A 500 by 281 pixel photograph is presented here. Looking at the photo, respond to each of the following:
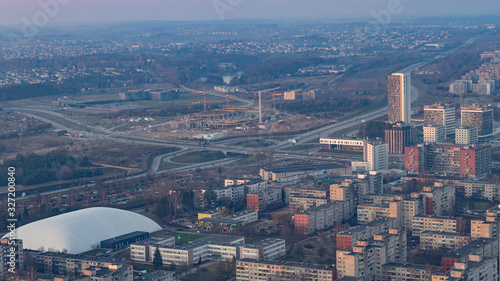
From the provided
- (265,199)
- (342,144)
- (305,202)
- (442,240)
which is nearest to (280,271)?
(442,240)

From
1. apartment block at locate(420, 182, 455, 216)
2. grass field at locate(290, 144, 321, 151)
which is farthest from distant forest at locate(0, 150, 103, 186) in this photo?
A: apartment block at locate(420, 182, 455, 216)

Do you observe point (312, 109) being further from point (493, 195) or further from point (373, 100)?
point (493, 195)

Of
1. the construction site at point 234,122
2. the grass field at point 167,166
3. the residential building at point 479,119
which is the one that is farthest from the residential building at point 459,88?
the grass field at point 167,166

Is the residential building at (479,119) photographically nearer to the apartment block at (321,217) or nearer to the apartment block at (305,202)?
the apartment block at (305,202)

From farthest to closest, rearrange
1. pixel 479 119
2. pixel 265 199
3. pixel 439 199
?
pixel 479 119 < pixel 265 199 < pixel 439 199

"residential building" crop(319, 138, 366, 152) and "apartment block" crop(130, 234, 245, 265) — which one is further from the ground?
"apartment block" crop(130, 234, 245, 265)

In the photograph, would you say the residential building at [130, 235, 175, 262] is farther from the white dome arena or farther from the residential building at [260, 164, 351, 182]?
the residential building at [260, 164, 351, 182]

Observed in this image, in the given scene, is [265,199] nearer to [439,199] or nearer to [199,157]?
[439,199]
